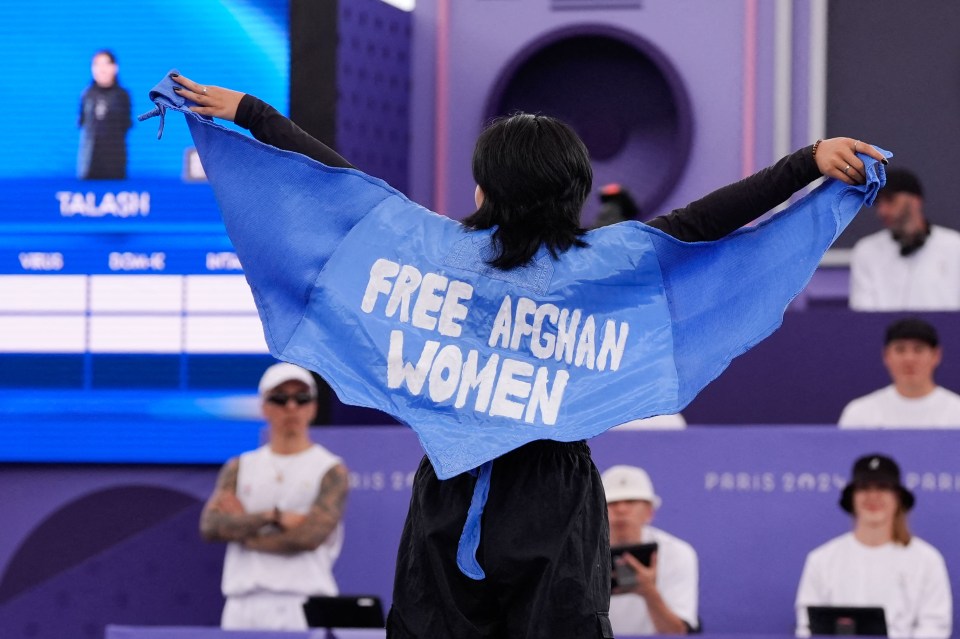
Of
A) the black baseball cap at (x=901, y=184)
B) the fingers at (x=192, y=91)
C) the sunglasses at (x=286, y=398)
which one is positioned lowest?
the sunglasses at (x=286, y=398)

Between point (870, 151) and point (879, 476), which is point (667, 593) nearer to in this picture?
A: point (879, 476)

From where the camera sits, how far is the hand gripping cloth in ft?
8.58

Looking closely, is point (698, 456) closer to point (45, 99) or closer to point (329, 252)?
point (329, 252)

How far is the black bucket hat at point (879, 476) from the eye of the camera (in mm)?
5523

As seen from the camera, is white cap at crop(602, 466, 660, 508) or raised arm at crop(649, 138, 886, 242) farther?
white cap at crop(602, 466, 660, 508)

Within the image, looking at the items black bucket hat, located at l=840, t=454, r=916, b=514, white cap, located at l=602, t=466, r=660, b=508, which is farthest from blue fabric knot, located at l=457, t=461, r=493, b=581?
black bucket hat, located at l=840, t=454, r=916, b=514

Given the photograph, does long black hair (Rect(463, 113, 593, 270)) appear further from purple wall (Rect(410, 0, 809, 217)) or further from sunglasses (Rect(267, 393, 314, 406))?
purple wall (Rect(410, 0, 809, 217))

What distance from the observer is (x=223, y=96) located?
2.85 m

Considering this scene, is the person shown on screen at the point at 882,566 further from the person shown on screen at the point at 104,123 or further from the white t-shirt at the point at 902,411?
the person shown on screen at the point at 104,123

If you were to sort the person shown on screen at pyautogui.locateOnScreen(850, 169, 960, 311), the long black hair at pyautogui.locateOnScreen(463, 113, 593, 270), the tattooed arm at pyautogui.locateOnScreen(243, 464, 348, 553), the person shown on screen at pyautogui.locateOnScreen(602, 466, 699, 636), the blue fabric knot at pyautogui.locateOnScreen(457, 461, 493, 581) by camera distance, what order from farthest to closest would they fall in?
the person shown on screen at pyautogui.locateOnScreen(850, 169, 960, 311), the tattooed arm at pyautogui.locateOnScreen(243, 464, 348, 553), the person shown on screen at pyautogui.locateOnScreen(602, 466, 699, 636), the long black hair at pyautogui.locateOnScreen(463, 113, 593, 270), the blue fabric knot at pyautogui.locateOnScreen(457, 461, 493, 581)

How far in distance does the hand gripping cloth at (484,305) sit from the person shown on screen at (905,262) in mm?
4485

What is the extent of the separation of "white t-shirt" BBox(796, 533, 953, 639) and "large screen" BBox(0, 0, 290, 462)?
328 cm

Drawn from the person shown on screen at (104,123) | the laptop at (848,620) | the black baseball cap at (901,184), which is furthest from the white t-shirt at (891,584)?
the person shown on screen at (104,123)

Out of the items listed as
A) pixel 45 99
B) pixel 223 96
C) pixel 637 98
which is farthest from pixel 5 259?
pixel 223 96
